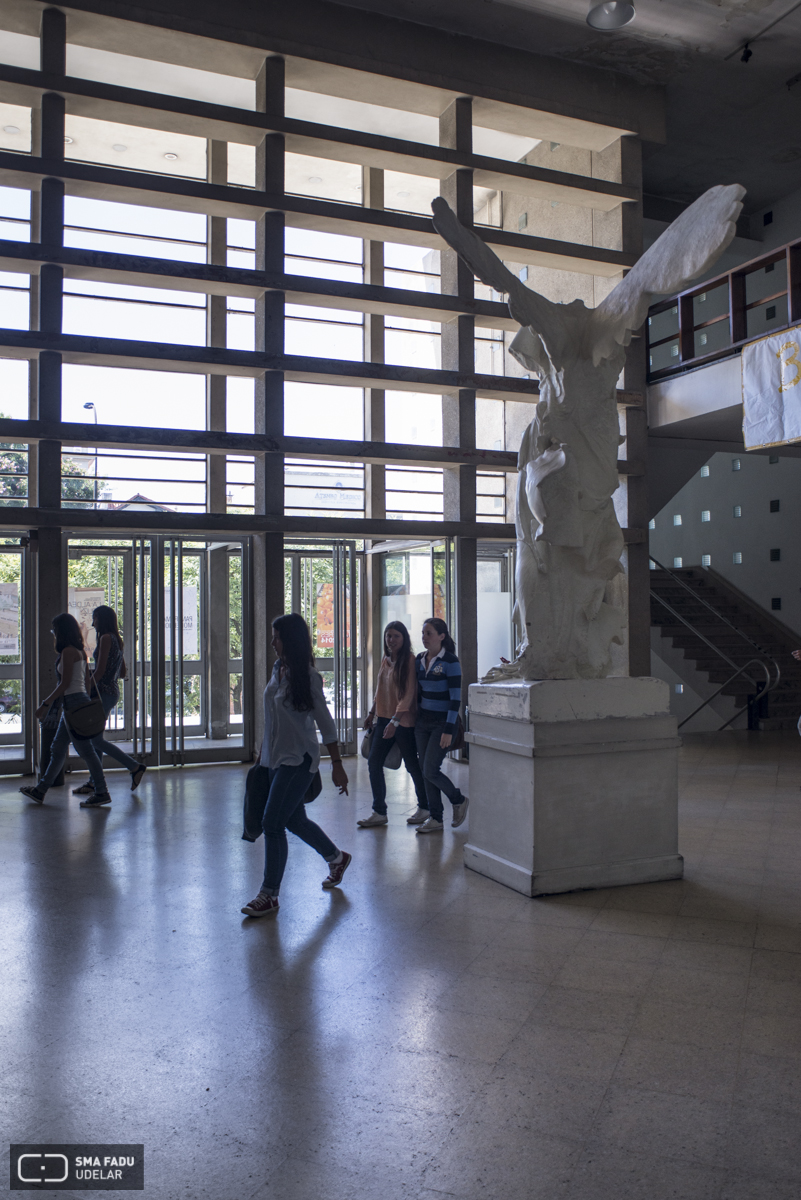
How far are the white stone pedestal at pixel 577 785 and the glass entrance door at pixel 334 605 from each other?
5044 millimetres

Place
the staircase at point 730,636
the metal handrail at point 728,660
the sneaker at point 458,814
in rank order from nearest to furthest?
the sneaker at point 458,814 < the metal handrail at point 728,660 < the staircase at point 730,636

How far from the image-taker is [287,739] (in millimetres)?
4672

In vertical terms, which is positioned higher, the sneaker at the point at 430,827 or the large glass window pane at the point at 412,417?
the large glass window pane at the point at 412,417

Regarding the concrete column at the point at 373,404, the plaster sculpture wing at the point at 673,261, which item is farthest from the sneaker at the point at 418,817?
the concrete column at the point at 373,404

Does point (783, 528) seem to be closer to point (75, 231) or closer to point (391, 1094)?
point (75, 231)

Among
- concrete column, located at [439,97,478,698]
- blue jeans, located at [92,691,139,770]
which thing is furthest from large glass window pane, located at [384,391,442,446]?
blue jeans, located at [92,691,139,770]

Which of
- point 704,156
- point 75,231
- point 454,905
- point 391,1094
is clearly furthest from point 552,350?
point 704,156

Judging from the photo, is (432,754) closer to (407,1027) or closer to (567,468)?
(567,468)

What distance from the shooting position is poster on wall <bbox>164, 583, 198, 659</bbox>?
381 inches

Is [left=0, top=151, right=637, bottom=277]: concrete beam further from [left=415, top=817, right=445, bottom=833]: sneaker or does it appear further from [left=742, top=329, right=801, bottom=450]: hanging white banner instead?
[left=415, top=817, right=445, bottom=833]: sneaker

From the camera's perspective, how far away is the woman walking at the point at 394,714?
254 inches

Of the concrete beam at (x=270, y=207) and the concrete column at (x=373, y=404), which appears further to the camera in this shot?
the concrete column at (x=373, y=404)

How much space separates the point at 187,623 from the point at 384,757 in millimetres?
4007

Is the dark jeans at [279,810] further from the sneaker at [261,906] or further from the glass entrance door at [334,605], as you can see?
the glass entrance door at [334,605]
